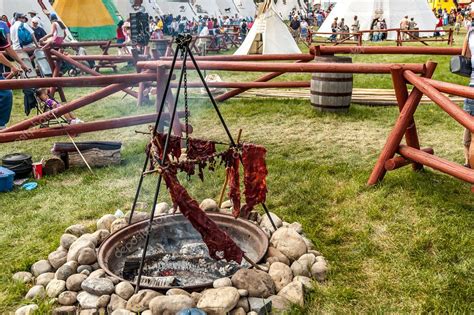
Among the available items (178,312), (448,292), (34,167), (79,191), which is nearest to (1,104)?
(34,167)

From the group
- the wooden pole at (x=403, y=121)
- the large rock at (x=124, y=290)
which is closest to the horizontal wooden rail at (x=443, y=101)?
the wooden pole at (x=403, y=121)

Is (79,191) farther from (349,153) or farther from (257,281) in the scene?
(349,153)

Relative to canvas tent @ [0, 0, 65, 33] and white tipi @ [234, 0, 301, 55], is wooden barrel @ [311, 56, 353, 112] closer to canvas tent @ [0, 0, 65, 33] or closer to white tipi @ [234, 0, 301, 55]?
white tipi @ [234, 0, 301, 55]

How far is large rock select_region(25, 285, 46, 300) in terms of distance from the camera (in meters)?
3.28

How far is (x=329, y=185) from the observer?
512cm

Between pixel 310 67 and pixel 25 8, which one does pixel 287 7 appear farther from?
A: pixel 310 67

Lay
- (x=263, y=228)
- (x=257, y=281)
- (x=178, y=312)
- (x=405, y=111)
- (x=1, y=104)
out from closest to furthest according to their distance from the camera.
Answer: (x=178, y=312) < (x=257, y=281) < (x=263, y=228) < (x=405, y=111) < (x=1, y=104)

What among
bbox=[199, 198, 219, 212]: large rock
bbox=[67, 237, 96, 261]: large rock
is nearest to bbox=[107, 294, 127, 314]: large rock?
bbox=[67, 237, 96, 261]: large rock

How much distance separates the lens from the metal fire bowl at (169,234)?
3.66 meters

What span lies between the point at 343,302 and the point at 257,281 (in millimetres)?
613

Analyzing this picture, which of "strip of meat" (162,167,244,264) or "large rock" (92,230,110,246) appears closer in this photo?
"strip of meat" (162,167,244,264)

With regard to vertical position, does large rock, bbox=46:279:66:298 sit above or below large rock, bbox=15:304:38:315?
above

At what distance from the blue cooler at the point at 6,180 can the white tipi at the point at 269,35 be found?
11.4 metres

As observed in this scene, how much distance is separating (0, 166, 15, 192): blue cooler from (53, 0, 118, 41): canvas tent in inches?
669
